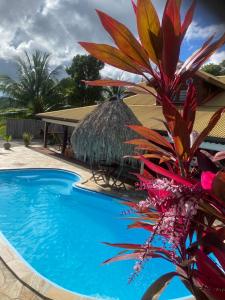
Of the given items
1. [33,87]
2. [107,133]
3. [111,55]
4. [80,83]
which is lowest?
[107,133]

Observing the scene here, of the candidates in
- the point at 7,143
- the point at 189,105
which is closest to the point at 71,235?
the point at 189,105

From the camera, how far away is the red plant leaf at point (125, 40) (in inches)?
42.1

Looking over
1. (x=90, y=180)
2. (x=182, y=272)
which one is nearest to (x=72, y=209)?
(x=90, y=180)

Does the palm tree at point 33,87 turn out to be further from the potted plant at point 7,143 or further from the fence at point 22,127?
the potted plant at point 7,143

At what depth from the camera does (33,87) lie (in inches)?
1210

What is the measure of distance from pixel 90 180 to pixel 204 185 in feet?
40.8

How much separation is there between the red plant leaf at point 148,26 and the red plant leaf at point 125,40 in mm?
27

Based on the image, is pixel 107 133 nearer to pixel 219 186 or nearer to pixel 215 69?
pixel 219 186

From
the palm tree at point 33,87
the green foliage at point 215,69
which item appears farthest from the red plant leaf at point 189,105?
the green foliage at point 215,69

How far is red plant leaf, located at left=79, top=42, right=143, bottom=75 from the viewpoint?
1157 millimetres

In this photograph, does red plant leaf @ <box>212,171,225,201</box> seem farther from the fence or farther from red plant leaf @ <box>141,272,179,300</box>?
the fence

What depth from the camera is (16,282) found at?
15.6ft

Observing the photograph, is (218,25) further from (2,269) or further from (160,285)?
(2,269)

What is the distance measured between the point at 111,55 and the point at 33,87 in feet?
102
